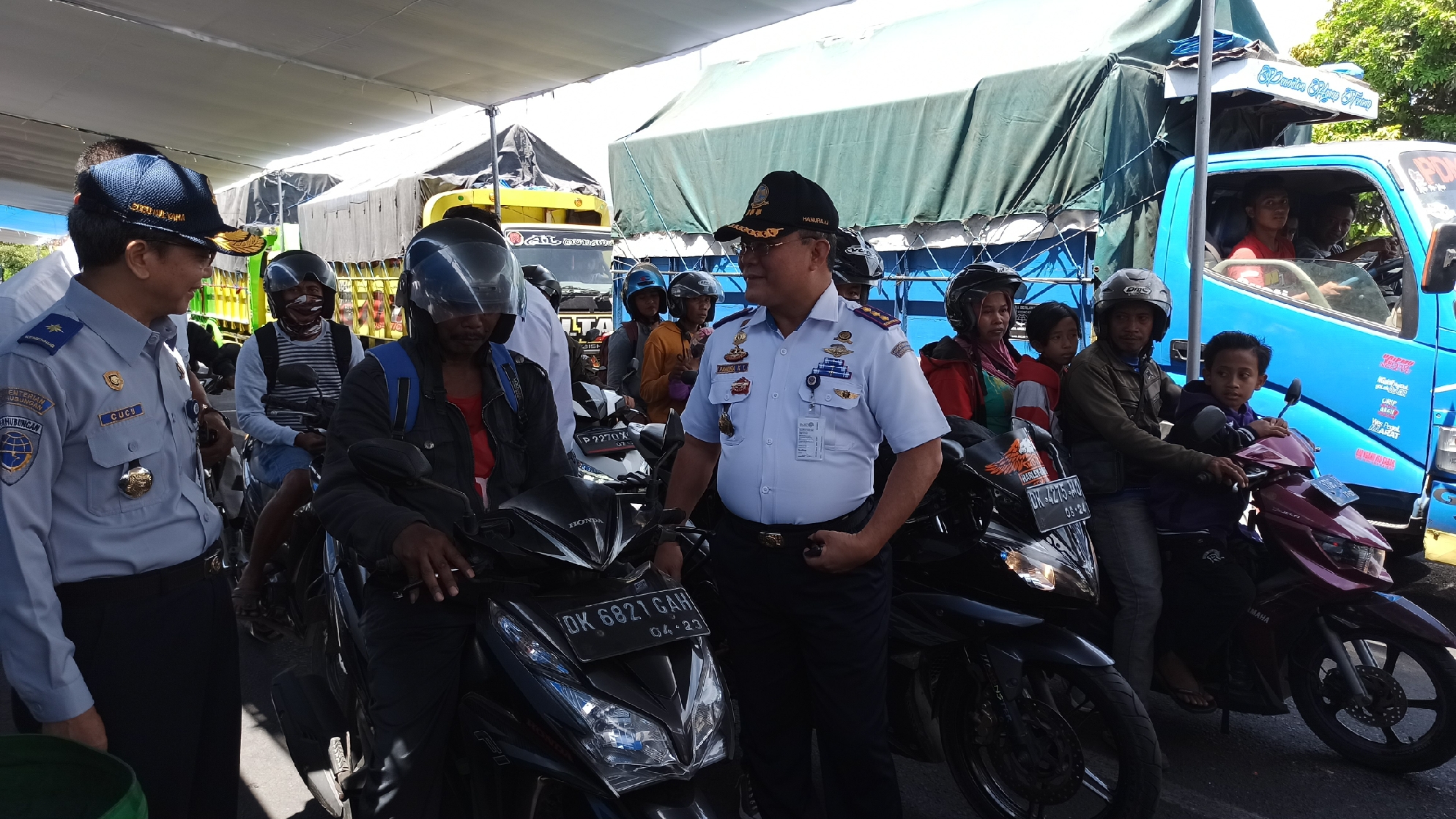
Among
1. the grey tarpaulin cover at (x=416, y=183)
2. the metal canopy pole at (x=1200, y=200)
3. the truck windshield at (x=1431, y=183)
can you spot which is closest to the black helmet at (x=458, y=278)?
the metal canopy pole at (x=1200, y=200)

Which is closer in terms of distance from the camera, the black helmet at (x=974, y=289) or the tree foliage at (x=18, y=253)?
the black helmet at (x=974, y=289)

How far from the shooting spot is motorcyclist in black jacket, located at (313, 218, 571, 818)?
7.51 feet

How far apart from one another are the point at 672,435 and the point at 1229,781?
2325 millimetres

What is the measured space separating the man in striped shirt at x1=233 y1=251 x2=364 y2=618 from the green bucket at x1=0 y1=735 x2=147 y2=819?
2610mm

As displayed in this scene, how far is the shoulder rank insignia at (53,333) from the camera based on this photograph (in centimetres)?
193

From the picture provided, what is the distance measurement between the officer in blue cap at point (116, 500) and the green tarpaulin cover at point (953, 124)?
6.62 meters

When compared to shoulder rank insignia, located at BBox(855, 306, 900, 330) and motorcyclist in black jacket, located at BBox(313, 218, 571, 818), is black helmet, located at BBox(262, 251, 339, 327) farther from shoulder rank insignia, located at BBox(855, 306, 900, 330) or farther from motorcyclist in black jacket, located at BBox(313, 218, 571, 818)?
shoulder rank insignia, located at BBox(855, 306, 900, 330)

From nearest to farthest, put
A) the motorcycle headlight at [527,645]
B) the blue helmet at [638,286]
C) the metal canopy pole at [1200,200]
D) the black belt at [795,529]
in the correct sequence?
the motorcycle headlight at [527,645], the black belt at [795,529], the metal canopy pole at [1200,200], the blue helmet at [638,286]

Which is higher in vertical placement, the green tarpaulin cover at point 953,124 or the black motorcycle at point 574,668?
the green tarpaulin cover at point 953,124

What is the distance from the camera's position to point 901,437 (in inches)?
101

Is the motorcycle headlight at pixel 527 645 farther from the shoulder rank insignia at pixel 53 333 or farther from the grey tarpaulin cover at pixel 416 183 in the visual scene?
the grey tarpaulin cover at pixel 416 183

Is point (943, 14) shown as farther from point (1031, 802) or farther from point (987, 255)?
point (1031, 802)

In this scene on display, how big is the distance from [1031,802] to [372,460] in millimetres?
2177

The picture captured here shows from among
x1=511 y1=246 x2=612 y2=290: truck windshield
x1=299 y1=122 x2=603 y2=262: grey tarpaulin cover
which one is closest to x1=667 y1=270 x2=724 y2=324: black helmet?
x1=511 y1=246 x2=612 y2=290: truck windshield
